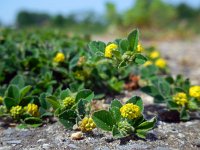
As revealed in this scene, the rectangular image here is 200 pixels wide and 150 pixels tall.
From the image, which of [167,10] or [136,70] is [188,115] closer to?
[136,70]

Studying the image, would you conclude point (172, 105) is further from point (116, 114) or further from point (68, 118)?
point (68, 118)

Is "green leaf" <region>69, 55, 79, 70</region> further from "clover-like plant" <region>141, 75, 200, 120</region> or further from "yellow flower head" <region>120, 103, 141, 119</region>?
"yellow flower head" <region>120, 103, 141, 119</region>

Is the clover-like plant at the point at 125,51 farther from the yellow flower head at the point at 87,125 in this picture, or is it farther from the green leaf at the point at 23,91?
the green leaf at the point at 23,91

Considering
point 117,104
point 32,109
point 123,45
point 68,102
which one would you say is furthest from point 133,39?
point 32,109

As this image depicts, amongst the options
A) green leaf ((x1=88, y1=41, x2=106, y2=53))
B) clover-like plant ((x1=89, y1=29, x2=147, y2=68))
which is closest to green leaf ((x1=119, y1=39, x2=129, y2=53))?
clover-like plant ((x1=89, y1=29, x2=147, y2=68))

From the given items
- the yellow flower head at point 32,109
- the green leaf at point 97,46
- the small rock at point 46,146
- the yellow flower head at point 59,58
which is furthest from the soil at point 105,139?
the yellow flower head at point 59,58
